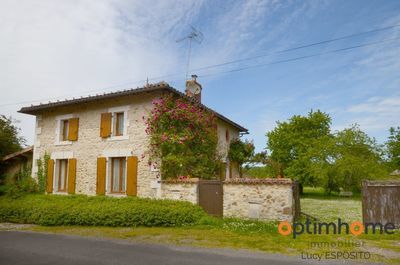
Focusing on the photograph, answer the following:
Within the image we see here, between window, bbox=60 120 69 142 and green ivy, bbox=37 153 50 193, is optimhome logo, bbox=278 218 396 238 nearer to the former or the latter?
window, bbox=60 120 69 142

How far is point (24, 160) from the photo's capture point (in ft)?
54.1

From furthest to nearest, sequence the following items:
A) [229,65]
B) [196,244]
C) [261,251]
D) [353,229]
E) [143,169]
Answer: [229,65]
[143,169]
[353,229]
[196,244]
[261,251]

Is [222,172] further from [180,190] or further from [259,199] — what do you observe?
[259,199]

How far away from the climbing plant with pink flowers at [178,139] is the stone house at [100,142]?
0.49m

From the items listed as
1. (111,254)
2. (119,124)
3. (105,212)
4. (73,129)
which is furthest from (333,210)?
(73,129)

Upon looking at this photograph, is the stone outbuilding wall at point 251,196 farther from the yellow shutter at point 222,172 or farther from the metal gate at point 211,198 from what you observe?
the yellow shutter at point 222,172

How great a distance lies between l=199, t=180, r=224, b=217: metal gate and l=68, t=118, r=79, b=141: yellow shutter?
697 cm

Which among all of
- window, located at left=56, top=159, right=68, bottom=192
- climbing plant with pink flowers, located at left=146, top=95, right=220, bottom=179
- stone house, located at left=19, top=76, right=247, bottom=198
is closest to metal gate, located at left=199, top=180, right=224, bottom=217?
climbing plant with pink flowers, located at left=146, top=95, right=220, bottom=179

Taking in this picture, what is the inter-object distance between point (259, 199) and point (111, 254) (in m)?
5.66

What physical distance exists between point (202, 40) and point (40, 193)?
11007mm

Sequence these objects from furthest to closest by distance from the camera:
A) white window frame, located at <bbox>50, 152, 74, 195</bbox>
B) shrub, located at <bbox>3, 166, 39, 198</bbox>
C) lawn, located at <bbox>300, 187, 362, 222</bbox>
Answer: white window frame, located at <bbox>50, 152, 74, 195</bbox> < shrub, located at <bbox>3, 166, 39, 198</bbox> < lawn, located at <bbox>300, 187, 362, 222</bbox>

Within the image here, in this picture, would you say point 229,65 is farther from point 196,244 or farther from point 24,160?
point 24,160

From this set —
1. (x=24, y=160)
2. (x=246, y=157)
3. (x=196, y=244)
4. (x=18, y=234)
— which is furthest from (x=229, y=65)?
(x=24, y=160)

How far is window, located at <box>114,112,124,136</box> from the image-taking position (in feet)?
43.6
